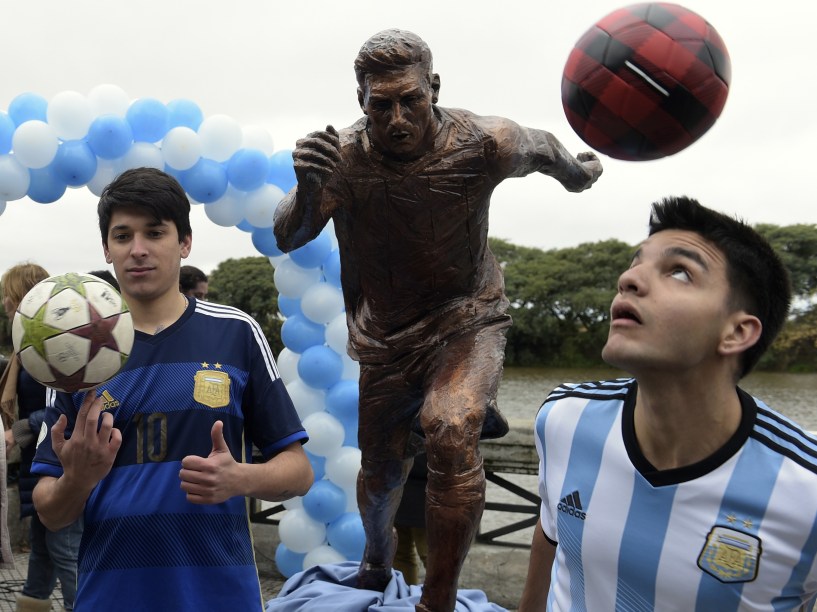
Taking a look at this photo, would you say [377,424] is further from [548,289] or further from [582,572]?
[548,289]

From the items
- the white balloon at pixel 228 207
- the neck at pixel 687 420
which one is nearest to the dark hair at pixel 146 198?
the neck at pixel 687 420

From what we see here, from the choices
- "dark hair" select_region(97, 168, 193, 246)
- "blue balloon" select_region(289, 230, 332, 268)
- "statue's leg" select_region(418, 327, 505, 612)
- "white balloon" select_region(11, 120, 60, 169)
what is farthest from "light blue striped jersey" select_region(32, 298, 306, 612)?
"white balloon" select_region(11, 120, 60, 169)

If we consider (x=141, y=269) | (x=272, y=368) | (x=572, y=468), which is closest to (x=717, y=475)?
(x=572, y=468)

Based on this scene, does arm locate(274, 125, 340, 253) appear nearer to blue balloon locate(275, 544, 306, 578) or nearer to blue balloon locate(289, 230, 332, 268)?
blue balloon locate(289, 230, 332, 268)

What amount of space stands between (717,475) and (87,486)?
4.72ft

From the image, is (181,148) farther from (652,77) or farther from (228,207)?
(652,77)

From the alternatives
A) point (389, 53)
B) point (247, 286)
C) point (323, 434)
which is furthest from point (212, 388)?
point (247, 286)

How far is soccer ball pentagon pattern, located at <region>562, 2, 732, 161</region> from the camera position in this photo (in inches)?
99.3

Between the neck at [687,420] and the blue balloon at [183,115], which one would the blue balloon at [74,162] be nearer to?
the blue balloon at [183,115]

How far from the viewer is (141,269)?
2.25 metres

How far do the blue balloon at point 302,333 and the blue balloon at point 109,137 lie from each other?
1.53 metres

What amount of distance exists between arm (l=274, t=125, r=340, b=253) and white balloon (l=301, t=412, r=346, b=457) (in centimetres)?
233

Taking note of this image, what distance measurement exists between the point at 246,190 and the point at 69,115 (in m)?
1.14

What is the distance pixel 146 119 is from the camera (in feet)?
16.5
